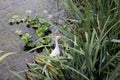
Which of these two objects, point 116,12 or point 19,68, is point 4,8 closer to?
point 19,68

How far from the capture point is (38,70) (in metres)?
2.22

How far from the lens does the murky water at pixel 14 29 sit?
2571mm

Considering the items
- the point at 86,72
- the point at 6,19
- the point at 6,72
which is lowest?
the point at 6,72

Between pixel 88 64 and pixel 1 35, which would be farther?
pixel 1 35

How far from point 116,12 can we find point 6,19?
157 centimetres

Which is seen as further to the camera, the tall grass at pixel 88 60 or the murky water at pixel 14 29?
the murky water at pixel 14 29

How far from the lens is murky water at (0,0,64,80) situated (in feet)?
8.44

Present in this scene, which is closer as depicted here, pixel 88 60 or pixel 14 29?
pixel 88 60

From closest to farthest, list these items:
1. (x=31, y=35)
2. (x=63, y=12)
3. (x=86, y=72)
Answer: (x=86, y=72)
(x=31, y=35)
(x=63, y=12)

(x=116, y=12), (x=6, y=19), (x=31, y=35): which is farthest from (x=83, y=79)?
(x=6, y=19)

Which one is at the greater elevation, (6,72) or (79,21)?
(79,21)

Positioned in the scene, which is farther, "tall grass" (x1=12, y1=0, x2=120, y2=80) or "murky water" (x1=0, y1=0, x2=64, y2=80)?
"murky water" (x1=0, y1=0, x2=64, y2=80)

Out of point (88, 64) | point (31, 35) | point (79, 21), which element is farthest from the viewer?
point (31, 35)

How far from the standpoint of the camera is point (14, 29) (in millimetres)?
3061
